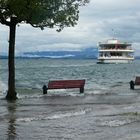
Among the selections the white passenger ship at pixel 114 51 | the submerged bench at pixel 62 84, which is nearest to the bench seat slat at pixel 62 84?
the submerged bench at pixel 62 84

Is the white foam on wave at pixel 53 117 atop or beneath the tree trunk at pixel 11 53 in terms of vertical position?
beneath

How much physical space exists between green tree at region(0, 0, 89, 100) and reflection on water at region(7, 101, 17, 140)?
10.3ft

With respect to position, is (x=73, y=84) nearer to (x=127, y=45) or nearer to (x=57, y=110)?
(x=57, y=110)

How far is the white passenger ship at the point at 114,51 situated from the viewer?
516 feet

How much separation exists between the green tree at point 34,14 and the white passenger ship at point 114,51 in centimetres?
12921

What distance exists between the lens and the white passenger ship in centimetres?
15725

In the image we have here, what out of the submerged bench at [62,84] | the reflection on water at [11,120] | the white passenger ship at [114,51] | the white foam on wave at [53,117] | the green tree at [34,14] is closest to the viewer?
the reflection on water at [11,120]

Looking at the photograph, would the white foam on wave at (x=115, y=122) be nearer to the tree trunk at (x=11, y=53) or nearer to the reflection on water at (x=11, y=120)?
the reflection on water at (x=11, y=120)

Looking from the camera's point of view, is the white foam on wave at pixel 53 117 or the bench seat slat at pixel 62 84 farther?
the bench seat slat at pixel 62 84

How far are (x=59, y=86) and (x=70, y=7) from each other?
29.5ft

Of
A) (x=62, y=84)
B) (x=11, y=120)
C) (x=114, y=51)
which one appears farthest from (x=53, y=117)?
(x=114, y=51)

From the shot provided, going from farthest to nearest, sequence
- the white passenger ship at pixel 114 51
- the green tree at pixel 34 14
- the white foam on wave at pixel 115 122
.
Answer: the white passenger ship at pixel 114 51 → the green tree at pixel 34 14 → the white foam on wave at pixel 115 122

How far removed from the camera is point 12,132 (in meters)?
14.9

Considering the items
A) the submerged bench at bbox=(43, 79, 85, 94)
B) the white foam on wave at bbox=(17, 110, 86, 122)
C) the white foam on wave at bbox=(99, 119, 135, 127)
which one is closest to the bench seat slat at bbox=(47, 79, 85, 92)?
the submerged bench at bbox=(43, 79, 85, 94)
